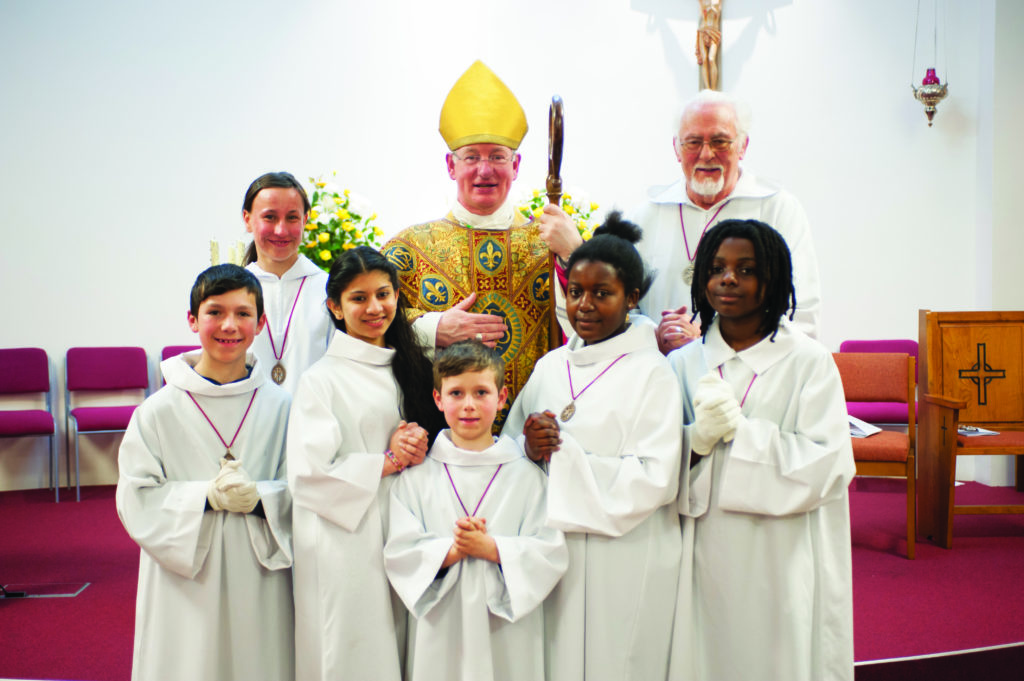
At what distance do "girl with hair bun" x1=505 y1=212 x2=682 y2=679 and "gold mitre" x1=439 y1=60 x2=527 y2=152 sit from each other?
79 centimetres

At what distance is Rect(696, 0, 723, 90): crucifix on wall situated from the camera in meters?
7.73

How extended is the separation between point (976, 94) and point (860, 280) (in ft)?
6.32

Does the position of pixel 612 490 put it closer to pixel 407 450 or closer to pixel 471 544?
pixel 471 544

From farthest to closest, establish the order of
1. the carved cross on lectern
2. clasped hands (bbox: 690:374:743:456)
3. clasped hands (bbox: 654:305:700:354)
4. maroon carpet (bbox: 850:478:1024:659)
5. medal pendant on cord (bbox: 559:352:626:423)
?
the carved cross on lectern → maroon carpet (bbox: 850:478:1024:659) → clasped hands (bbox: 654:305:700:354) → medal pendant on cord (bbox: 559:352:626:423) → clasped hands (bbox: 690:374:743:456)

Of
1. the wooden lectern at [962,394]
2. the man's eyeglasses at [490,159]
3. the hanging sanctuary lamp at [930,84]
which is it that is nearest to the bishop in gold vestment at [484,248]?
the man's eyeglasses at [490,159]

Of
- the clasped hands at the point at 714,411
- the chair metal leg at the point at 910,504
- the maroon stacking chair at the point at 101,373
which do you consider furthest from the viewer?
the maroon stacking chair at the point at 101,373

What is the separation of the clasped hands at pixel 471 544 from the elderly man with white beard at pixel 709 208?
113cm

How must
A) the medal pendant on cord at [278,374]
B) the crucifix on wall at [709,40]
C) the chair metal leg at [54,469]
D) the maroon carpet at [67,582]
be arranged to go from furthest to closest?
the crucifix on wall at [709,40] → the chair metal leg at [54,469] → the maroon carpet at [67,582] → the medal pendant on cord at [278,374]

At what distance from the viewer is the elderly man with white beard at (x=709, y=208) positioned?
312 cm

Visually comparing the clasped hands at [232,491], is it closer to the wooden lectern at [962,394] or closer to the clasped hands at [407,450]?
the clasped hands at [407,450]

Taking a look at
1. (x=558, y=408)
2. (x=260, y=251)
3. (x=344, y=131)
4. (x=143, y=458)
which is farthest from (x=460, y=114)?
(x=344, y=131)

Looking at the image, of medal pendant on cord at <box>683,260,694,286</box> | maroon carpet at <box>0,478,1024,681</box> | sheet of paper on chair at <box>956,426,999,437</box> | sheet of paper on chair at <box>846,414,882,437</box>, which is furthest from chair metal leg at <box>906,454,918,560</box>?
medal pendant on cord at <box>683,260,694,286</box>

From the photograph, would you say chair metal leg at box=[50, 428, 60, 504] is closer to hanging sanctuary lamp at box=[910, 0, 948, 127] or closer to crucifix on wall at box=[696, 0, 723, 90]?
crucifix on wall at box=[696, 0, 723, 90]

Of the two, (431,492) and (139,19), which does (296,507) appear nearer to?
(431,492)
